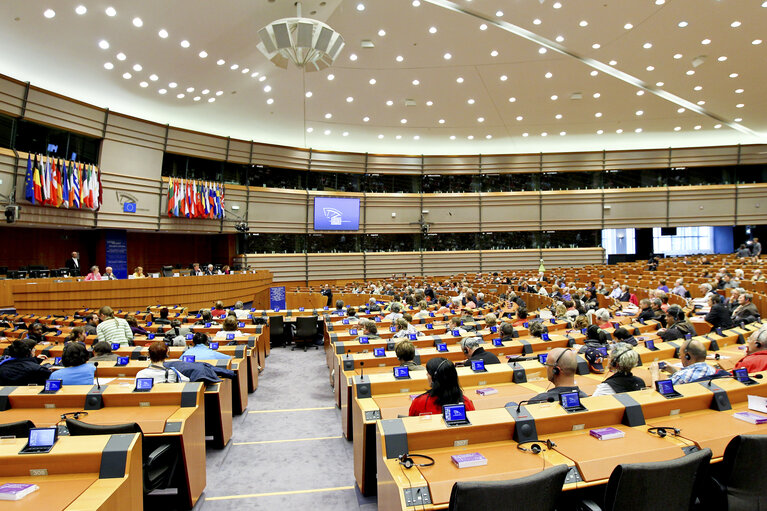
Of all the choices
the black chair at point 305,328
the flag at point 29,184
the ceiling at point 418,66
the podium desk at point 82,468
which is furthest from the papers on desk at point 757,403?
the flag at point 29,184

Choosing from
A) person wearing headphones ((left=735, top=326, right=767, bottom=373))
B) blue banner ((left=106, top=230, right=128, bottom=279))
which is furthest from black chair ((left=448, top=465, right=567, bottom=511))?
blue banner ((left=106, top=230, right=128, bottom=279))

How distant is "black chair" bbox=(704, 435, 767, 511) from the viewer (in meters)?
2.39

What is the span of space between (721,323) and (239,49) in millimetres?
12964

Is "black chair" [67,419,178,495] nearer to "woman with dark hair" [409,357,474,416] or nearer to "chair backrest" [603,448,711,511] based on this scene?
"woman with dark hair" [409,357,474,416]

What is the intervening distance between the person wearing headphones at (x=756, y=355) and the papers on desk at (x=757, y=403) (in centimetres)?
124

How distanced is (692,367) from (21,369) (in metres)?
6.30

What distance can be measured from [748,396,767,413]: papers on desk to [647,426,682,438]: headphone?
0.83 meters

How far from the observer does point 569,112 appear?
19312mm

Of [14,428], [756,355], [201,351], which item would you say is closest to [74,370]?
[14,428]

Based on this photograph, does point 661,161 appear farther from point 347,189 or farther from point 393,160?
point 347,189

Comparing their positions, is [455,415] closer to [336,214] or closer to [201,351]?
[201,351]

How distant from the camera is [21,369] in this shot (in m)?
4.36

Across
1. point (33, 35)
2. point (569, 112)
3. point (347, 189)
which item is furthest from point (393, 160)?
point (33, 35)

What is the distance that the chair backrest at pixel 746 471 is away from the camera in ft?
7.85
